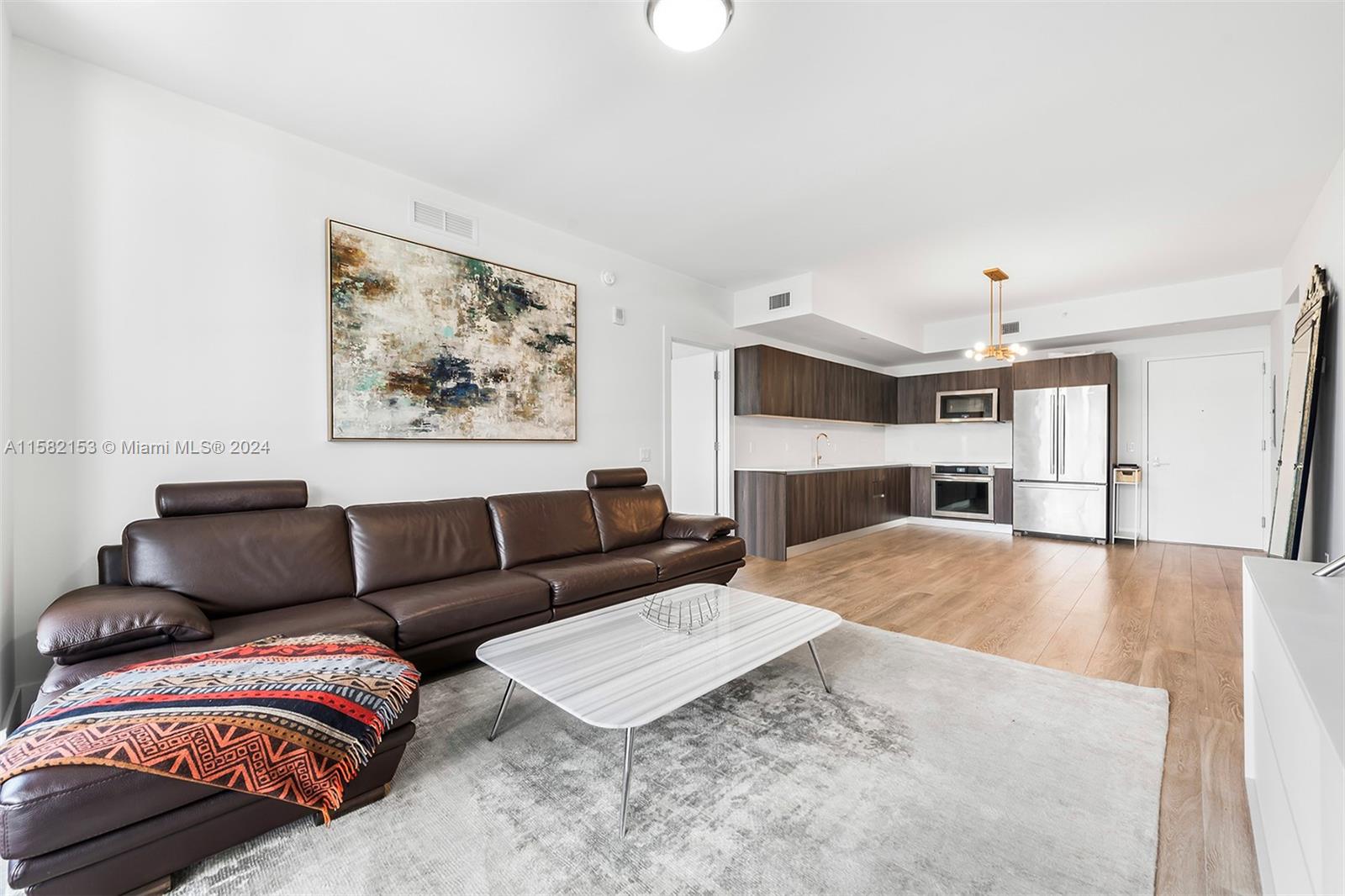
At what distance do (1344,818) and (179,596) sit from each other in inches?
120

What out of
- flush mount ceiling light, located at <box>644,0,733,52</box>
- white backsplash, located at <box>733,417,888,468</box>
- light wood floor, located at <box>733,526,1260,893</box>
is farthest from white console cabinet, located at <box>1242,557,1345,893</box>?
white backsplash, located at <box>733,417,888,468</box>

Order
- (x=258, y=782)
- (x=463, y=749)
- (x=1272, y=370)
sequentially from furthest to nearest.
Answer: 1. (x=1272, y=370)
2. (x=463, y=749)
3. (x=258, y=782)

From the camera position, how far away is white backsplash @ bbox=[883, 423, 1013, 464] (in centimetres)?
736

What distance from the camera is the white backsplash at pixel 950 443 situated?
7363 mm

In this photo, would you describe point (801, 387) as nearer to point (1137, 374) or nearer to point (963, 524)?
point (963, 524)

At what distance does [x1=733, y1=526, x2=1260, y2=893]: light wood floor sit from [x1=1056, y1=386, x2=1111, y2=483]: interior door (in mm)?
833

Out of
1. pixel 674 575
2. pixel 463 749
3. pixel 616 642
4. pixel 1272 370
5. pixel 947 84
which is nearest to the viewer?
pixel 463 749

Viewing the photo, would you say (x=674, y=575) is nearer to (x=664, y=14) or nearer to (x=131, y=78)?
(x=664, y=14)

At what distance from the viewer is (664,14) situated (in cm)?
192

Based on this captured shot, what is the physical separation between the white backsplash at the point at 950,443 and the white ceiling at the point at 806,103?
3626mm

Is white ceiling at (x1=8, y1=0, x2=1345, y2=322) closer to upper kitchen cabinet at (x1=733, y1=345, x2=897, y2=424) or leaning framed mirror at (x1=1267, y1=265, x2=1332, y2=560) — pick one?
leaning framed mirror at (x1=1267, y1=265, x2=1332, y2=560)

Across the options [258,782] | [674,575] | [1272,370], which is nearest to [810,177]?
[674,575]

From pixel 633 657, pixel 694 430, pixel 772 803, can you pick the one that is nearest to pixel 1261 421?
pixel 694 430

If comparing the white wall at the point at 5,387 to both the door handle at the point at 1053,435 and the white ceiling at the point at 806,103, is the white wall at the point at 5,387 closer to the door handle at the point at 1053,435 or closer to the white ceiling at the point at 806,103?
the white ceiling at the point at 806,103
